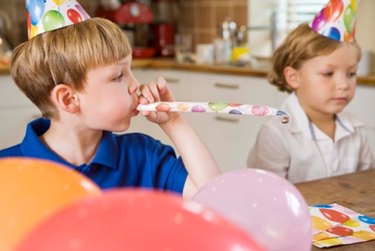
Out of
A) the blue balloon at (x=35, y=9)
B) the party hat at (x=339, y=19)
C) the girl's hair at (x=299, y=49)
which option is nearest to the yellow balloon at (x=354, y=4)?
the party hat at (x=339, y=19)

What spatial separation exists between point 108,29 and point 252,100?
1985 millimetres

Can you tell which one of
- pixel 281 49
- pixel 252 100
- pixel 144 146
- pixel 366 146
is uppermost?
pixel 281 49

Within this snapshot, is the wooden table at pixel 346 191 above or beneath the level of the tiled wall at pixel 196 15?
beneath

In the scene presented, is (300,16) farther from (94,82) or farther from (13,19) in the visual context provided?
(94,82)

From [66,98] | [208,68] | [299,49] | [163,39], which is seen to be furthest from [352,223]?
[163,39]

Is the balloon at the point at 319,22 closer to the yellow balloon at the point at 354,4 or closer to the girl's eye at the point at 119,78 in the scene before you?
the yellow balloon at the point at 354,4

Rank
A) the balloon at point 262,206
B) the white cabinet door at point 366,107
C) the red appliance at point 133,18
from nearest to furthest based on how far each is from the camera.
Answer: the balloon at point 262,206 → the white cabinet door at point 366,107 → the red appliance at point 133,18

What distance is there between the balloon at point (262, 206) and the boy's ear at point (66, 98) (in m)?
0.45

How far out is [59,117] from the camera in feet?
3.74

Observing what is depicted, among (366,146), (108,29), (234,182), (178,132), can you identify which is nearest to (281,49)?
Answer: (366,146)

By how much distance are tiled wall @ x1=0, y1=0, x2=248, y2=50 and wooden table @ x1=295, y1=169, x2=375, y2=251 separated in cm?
247

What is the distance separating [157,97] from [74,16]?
0.73 ft

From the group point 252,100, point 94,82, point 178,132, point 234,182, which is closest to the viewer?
point 234,182

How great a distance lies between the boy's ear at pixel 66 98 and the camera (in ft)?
3.52
